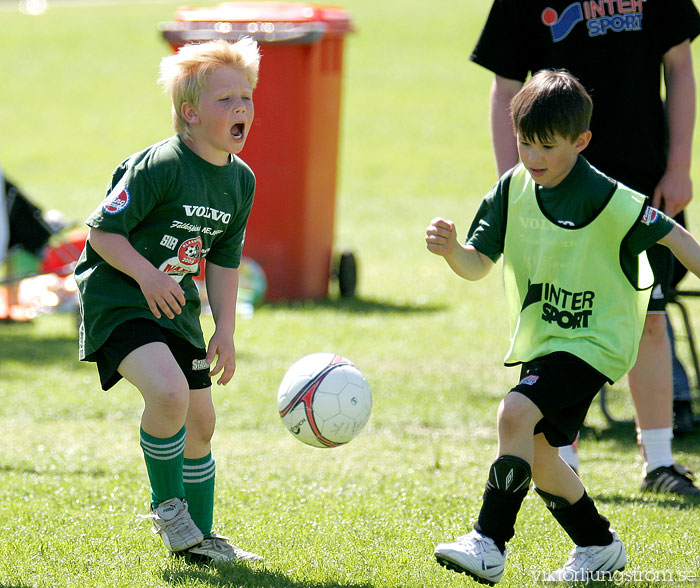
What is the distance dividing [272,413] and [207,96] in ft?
8.95

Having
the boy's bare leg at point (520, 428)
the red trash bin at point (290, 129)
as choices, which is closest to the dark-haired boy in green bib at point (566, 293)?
the boy's bare leg at point (520, 428)

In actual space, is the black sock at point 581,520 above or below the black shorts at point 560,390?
below

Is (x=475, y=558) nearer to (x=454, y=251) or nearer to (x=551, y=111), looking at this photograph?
(x=454, y=251)

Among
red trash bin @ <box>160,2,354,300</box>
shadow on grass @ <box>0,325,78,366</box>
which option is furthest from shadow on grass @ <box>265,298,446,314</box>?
shadow on grass @ <box>0,325,78,366</box>

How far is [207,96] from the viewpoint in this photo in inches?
140

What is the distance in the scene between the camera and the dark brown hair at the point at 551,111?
3.36m

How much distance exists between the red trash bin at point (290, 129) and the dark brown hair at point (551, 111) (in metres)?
5.54

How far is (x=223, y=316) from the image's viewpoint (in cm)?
373

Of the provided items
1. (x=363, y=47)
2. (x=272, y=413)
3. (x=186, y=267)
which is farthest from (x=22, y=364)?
(x=363, y=47)

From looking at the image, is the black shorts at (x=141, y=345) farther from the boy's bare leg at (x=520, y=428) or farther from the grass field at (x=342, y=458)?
the boy's bare leg at (x=520, y=428)

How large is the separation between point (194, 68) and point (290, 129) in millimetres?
5322

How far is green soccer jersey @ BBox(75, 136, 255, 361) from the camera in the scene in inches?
135

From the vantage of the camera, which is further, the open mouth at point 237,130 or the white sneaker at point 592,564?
the open mouth at point 237,130

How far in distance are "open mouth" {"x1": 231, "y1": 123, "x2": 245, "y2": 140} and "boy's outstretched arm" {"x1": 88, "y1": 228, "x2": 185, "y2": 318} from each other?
51cm
